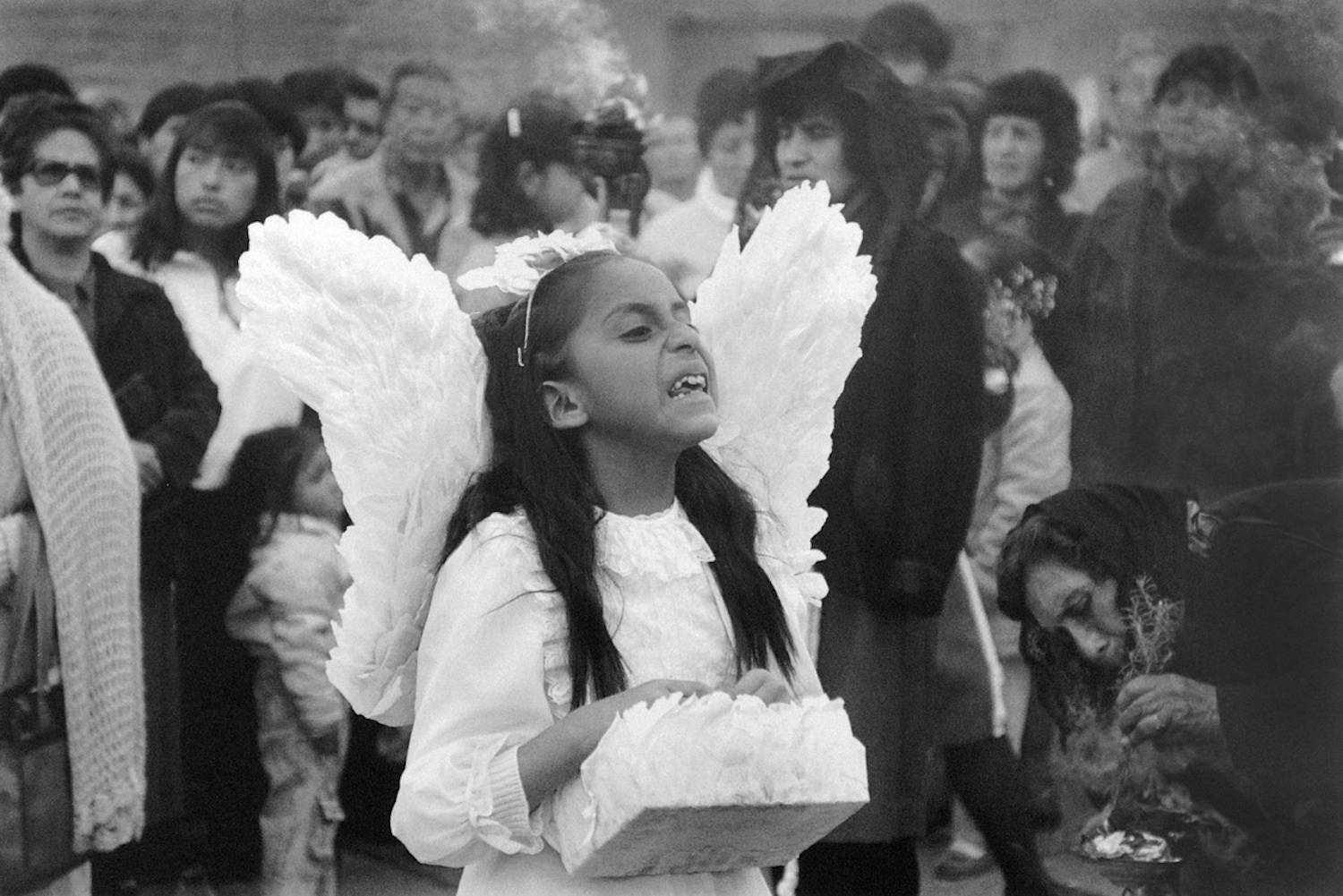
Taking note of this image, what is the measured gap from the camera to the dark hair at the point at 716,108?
4754mm

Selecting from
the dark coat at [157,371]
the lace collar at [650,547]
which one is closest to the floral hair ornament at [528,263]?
the lace collar at [650,547]

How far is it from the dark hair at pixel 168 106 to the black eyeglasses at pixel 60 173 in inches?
5.7

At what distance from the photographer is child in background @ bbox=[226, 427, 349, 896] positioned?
4742 mm

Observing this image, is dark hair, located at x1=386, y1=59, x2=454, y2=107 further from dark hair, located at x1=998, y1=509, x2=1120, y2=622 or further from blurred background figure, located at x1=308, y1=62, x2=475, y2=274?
dark hair, located at x1=998, y1=509, x2=1120, y2=622

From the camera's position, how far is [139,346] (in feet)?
15.4

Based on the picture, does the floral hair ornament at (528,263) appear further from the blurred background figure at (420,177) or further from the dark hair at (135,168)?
the dark hair at (135,168)

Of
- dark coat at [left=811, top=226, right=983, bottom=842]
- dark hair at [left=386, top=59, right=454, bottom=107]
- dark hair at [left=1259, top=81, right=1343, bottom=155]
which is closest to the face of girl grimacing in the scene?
Answer: dark coat at [left=811, top=226, right=983, bottom=842]

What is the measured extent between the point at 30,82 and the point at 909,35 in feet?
6.70

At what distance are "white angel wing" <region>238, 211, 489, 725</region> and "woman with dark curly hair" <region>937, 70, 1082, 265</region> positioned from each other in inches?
110

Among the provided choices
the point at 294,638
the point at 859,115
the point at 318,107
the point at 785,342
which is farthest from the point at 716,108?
the point at 785,342

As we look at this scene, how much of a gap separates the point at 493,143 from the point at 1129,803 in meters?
2.17

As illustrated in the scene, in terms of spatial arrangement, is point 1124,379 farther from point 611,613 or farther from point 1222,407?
point 611,613

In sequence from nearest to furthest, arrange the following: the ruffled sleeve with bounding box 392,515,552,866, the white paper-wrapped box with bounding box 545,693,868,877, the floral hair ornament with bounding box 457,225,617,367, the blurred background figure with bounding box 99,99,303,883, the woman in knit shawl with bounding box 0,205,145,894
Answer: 1. the white paper-wrapped box with bounding box 545,693,868,877
2. the ruffled sleeve with bounding box 392,515,552,866
3. the floral hair ornament with bounding box 457,225,617,367
4. the woman in knit shawl with bounding box 0,205,145,894
5. the blurred background figure with bounding box 99,99,303,883

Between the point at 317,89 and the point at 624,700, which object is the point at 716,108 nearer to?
the point at 317,89
